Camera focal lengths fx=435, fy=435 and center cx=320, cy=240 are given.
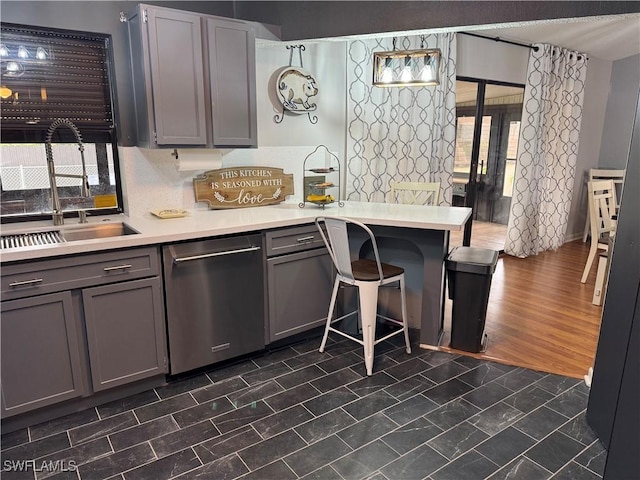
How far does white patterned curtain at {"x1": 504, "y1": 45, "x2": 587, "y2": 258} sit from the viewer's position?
16.7ft

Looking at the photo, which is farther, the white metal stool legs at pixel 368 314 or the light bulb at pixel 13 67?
the white metal stool legs at pixel 368 314

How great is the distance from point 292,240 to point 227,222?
45 cm

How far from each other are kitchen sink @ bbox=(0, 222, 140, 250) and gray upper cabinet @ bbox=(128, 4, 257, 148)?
21.9 inches

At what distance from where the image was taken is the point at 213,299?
2.62m

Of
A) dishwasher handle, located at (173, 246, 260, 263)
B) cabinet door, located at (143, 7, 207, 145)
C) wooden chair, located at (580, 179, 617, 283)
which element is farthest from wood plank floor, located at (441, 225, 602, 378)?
cabinet door, located at (143, 7, 207, 145)

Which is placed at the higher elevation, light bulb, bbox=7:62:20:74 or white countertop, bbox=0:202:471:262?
light bulb, bbox=7:62:20:74

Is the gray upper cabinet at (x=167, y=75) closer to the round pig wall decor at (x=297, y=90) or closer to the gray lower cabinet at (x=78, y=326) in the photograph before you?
the gray lower cabinet at (x=78, y=326)

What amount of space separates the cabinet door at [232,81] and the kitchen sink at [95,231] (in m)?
0.80

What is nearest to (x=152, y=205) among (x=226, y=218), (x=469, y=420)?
(x=226, y=218)

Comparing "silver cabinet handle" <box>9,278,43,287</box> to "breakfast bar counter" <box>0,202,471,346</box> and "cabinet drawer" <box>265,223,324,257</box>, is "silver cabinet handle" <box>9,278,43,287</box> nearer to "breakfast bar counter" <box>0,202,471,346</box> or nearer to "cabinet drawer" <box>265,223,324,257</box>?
"breakfast bar counter" <box>0,202,471,346</box>

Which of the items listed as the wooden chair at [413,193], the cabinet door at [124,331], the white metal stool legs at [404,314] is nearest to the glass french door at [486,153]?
the wooden chair at [413,193]

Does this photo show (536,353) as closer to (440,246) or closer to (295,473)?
(440,246)

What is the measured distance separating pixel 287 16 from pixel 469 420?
115 inches

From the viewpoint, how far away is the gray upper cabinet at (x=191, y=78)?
2561 mm
